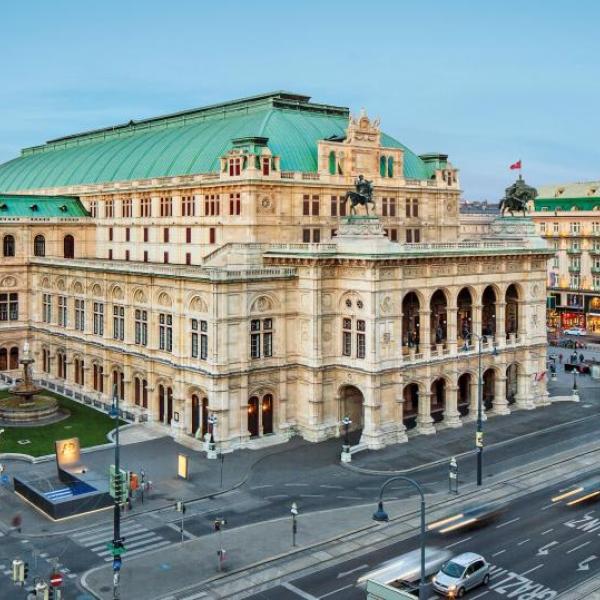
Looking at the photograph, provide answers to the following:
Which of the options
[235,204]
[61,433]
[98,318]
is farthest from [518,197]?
[61,433]

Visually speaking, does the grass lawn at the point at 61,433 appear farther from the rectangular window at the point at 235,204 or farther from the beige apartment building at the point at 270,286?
the rectangular window at the point at 235,204

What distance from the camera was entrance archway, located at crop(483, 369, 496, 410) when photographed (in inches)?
3381

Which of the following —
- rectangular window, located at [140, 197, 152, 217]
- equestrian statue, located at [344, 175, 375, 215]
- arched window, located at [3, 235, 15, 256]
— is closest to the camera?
equestrian statue, located at [344, 175, 375, 215]

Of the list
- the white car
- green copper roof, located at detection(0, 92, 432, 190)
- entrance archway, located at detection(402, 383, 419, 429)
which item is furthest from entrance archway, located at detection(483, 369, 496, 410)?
the white car

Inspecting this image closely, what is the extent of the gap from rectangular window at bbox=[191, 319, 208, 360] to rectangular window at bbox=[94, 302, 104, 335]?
729 inches

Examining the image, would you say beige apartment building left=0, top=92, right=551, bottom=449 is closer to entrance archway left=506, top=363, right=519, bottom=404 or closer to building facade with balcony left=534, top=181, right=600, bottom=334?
entrance archway left=506, top=363, right=519, bottom=404

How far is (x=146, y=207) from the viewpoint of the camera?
94250 mm

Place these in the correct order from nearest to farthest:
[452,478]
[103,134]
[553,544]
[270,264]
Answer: [553,544]
[452,478]
[270,264]
[103,134]

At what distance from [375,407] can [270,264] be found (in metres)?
17.4

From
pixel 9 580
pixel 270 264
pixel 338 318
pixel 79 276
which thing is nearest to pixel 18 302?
pixel 79 276

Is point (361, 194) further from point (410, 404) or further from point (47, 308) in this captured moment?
point (47, 308)

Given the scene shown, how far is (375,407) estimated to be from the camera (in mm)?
71562

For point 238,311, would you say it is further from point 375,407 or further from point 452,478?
point 452,478

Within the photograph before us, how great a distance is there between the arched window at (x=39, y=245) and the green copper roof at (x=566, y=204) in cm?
9781
